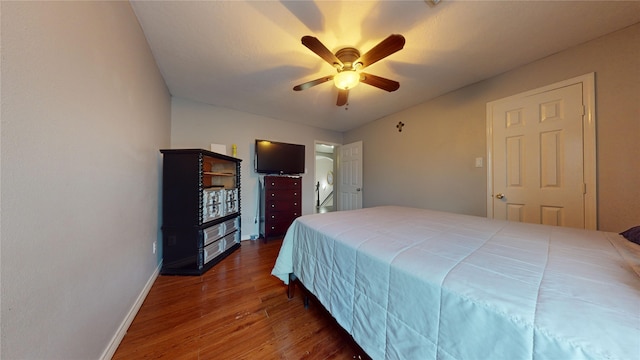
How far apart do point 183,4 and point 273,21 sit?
625mm

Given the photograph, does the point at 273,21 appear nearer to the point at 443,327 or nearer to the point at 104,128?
the point at 104,128

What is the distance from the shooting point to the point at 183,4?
1.34 metres

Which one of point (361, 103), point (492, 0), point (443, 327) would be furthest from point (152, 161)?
point (492, 0)

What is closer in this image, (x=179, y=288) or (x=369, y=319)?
(x=369, y=319)

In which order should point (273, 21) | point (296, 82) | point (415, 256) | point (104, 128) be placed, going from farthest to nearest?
point (296, 82), point (273, 21), point (104, 128), point (415, 256)

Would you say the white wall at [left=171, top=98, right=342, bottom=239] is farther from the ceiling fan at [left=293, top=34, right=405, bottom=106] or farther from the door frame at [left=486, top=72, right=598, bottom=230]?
the door frame at [left=486, top=72, right=598, bottom=230]

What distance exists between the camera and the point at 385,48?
1.41 m

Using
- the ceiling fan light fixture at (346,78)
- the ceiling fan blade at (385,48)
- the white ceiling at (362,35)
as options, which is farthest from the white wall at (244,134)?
the ceiling fan blade at (385,48)

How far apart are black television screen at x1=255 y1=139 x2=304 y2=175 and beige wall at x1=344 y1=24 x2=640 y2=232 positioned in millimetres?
1408

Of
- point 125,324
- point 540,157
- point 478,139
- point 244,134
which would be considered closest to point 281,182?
point 244,134

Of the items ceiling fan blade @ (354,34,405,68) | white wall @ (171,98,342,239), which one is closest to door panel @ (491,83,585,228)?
ceiling fan blade @ (354,34,405,68)

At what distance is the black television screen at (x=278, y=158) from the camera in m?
3.28

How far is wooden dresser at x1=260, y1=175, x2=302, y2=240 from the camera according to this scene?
3.18 meters

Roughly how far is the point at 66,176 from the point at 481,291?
163 centimetres
